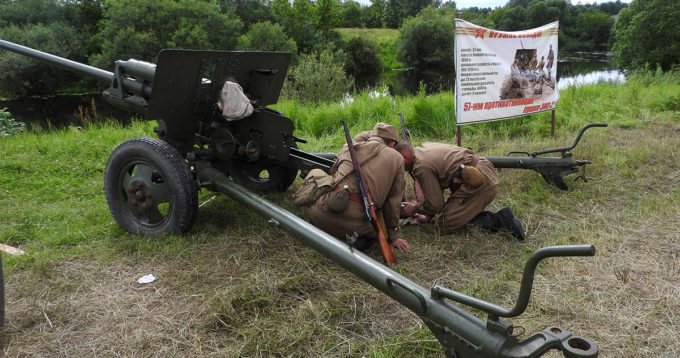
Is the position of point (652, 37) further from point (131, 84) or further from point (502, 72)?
point (131, 84)

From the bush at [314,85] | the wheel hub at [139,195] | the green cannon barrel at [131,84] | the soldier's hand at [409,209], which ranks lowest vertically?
the soldier's hand at [409,209]

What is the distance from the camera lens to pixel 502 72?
657cm

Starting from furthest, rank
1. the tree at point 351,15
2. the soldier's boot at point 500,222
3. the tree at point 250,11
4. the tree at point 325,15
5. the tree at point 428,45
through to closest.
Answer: the tree at point 351,15 → the tree at point 325,15 → the tree at point 250,11 → the tree at point 428,45 → the soldier's boot at point 500,222

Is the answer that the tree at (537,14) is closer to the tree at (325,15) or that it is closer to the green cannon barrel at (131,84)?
the tree at (325,15)

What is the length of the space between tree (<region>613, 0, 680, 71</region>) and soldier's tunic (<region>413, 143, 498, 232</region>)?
30.0 metres

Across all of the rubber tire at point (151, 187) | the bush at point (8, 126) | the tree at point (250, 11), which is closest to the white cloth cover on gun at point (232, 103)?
the rubber tire at point (151, 187)

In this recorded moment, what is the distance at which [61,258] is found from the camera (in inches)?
147

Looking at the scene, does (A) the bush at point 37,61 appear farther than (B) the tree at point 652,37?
No

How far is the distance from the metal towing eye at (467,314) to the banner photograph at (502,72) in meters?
3.95

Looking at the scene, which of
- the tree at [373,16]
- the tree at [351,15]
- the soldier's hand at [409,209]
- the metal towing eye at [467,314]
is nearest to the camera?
the metal towing eye at [467,314]

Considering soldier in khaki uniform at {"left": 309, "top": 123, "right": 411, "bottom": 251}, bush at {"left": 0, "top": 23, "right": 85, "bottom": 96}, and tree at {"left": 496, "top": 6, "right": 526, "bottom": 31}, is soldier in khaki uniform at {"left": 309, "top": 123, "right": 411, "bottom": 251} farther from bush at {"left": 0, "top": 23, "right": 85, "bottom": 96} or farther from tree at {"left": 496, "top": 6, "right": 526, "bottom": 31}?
tree at {"left": 496, "top": 6, "right": 526, "bottom": 31}

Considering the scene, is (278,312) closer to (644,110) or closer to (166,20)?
(644,110)

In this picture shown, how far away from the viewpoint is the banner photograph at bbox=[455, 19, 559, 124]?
605cm

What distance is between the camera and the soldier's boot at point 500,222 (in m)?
4.11
